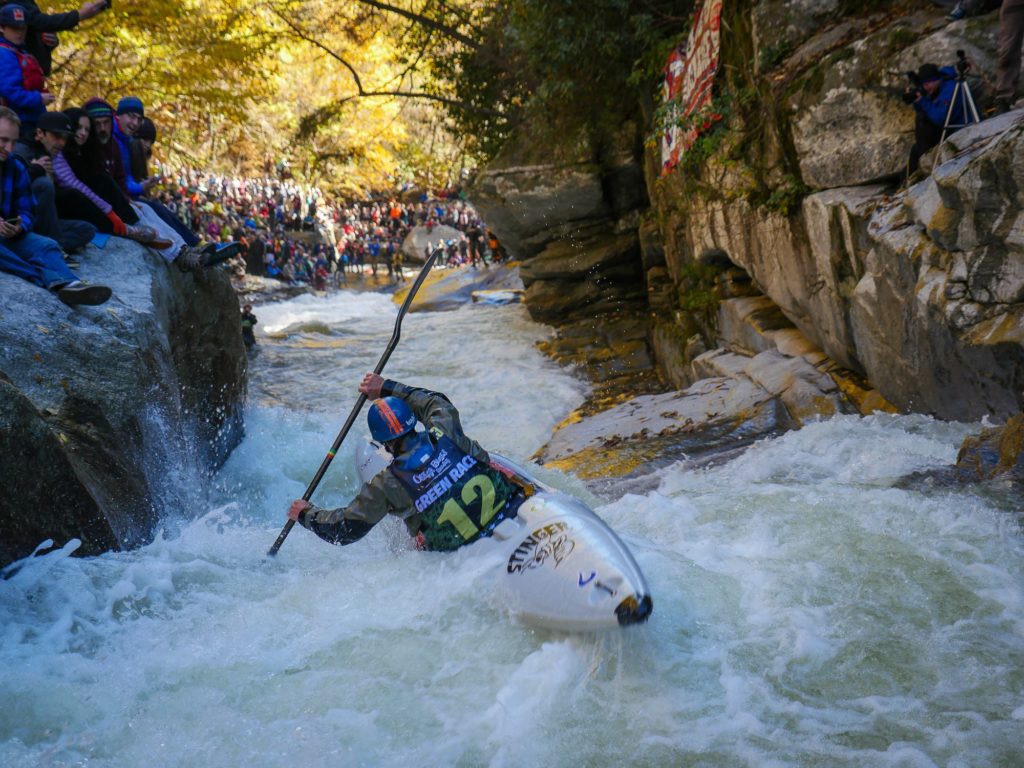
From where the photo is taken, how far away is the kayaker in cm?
407

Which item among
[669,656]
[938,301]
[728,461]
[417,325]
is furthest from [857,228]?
[417,325]

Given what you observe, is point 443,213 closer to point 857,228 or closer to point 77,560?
point 857,228

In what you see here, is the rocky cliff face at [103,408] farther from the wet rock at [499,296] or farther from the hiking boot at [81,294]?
the wet rock at [499,296]

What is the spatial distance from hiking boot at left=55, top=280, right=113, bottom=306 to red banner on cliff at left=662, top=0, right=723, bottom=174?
5.73 meters

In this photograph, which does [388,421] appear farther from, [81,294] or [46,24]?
[46,24]

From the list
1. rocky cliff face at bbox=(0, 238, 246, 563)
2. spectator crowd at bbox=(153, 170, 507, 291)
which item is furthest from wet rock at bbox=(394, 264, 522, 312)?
rocky cliff face at bbox=(0, 238, 246, 563)

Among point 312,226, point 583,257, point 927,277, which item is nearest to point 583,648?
point 927,277

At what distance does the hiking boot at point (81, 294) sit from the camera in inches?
189

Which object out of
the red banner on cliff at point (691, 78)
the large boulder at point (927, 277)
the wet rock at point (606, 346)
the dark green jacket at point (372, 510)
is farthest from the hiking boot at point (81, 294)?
the wet rock at point (606, 346)

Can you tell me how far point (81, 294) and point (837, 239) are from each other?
5.35 meters

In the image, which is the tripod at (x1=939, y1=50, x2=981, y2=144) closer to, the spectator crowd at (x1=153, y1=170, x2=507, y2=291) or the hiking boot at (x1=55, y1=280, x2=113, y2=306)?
the hiking boot at (x1=55, y1=280, x2=113, y2=306)

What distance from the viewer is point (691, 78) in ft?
27.5

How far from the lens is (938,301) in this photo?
494cm

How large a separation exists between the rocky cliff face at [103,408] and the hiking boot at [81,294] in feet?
0.21
